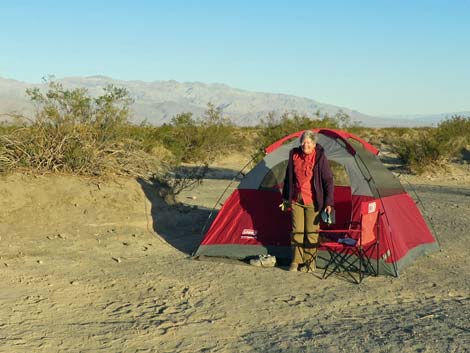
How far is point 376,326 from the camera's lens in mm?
5230

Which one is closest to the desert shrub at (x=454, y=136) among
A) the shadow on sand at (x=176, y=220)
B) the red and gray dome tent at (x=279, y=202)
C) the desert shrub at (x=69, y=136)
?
the shadow on sand at (x=176, y=220)

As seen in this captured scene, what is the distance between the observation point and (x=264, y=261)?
748cm

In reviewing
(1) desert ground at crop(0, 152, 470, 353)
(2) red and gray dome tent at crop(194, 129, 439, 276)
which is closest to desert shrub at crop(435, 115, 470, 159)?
(1) desert ground at crop(0, 152, 470, 353)

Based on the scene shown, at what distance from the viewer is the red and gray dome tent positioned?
7.72m

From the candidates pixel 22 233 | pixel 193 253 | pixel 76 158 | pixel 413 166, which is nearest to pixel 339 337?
pixel 193 253

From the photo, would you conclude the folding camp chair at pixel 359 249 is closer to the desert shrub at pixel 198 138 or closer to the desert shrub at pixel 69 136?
the desert shrub at pixel 69 136

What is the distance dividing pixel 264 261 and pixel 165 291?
65.5 inches

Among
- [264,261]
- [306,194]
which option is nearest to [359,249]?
[306,194]

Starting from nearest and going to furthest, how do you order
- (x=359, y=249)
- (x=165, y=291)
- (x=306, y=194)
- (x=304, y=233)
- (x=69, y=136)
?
(x=165, y=291) → (x=359, y=249) → (x=306, y=194) → (x=304, y=233) → (x=69, y=136)

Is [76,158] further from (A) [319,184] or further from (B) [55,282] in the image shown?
(A) [319,184]

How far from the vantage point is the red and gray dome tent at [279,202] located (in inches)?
304

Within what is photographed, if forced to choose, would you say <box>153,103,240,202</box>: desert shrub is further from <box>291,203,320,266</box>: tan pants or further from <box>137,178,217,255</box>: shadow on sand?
<box>291,203,320,266</box>: tan pants

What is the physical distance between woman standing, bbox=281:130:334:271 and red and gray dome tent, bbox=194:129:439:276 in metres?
0.32

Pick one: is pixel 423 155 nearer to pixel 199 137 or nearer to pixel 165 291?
pixel 199 137
